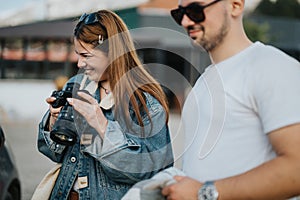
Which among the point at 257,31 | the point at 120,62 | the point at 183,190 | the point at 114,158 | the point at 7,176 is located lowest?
the point at 257,31

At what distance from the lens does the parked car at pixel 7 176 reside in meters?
4.25

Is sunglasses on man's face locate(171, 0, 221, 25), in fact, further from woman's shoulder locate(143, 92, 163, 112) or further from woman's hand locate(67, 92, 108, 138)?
woman's shoulder locate(143, 92, 163, 112)

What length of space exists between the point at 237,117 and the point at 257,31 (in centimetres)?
2858

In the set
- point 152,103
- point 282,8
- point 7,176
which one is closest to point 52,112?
point 152,103

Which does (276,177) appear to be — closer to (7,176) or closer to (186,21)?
(186,21)

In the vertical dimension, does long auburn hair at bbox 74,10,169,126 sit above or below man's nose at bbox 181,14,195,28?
below

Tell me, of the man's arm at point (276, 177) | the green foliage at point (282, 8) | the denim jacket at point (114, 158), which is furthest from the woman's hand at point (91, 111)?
the green foliage at point (282, 8)

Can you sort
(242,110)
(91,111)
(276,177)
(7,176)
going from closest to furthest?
1. (276,177)
2. (242,110)
3. (91,111)
4. (7,176)

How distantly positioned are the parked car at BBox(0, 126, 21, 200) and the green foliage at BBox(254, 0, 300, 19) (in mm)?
40283

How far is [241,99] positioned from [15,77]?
57.7ft

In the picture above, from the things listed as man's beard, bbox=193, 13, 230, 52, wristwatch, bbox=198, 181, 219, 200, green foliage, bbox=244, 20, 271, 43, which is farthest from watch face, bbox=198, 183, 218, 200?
green foliage, bbox=244, 20, 271, 43

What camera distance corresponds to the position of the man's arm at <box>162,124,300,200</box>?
1728mm

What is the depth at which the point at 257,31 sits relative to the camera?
29.8 meters

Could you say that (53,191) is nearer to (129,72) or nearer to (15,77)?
(129,72)
